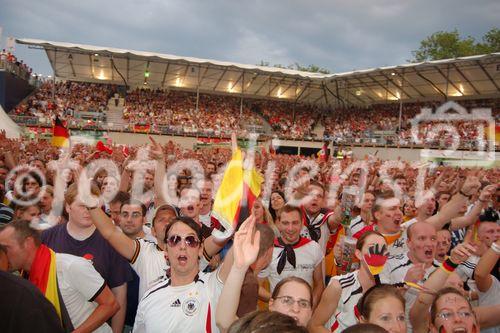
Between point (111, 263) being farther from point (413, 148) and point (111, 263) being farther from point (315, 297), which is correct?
point (413, 148)

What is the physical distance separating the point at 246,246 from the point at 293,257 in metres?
1.85

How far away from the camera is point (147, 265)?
358 cm

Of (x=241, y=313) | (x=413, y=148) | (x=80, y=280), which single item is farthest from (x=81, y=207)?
(x=413, y=148)

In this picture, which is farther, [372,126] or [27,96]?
[372,126]

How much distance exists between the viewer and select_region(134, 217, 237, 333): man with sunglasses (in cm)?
267

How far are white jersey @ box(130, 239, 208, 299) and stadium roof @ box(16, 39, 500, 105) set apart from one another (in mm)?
26637

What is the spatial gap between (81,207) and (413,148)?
27.7 m

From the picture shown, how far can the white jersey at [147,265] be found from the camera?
3537 mm

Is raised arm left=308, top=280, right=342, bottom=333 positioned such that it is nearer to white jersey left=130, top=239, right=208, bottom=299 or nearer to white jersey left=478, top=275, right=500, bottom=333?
white jersey left=130, top=239, right=208, bottom=299

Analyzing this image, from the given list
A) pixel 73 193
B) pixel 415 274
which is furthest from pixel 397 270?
pixel 73 193

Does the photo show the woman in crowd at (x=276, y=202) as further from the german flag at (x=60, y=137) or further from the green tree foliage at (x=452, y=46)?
the green tree foliage at (x=452, y=46)

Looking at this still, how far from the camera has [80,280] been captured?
287cm

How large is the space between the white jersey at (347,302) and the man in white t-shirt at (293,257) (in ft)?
2.75

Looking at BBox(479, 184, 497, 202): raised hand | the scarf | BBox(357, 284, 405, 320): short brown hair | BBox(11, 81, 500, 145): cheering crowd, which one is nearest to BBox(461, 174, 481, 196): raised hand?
BBox(479, 184, 497, 202): raised hand
